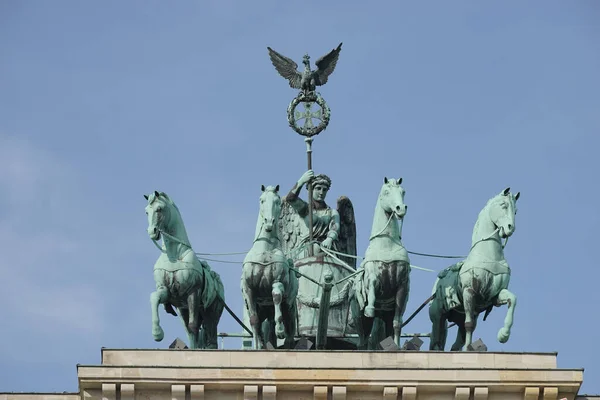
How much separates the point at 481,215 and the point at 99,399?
7.78m

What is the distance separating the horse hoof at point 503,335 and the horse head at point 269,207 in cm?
440

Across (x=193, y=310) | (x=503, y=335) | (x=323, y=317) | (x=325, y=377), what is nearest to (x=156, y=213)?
(x=193, y=310)

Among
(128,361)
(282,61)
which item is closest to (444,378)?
(128,361)

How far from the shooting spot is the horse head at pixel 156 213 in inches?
2254

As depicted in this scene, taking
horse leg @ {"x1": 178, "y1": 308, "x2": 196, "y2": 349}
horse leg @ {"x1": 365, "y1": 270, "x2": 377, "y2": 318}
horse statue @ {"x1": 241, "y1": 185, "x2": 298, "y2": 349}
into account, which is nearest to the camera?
horse statue @ {"x1": 241, "y1": 185, "x2": 298, "y2": 349}

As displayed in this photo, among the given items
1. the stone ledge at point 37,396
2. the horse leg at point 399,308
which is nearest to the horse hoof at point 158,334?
the stone ledge at point 37,396

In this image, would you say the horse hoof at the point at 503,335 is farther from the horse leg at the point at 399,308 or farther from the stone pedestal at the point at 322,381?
the horse leg at the point at 399,308

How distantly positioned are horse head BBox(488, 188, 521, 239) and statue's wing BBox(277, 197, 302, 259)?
18.8 feet

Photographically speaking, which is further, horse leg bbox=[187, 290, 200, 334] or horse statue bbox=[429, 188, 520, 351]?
horse leg bbox=[187, 290, 200, 334]

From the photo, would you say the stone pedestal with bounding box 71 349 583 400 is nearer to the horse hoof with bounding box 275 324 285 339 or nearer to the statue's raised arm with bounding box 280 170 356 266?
the horse hoof with bounding box 275 324 285 339

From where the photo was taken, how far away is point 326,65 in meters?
63.1

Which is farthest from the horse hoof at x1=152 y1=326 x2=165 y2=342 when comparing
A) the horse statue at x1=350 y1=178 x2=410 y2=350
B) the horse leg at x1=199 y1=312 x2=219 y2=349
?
the horse statue at x1=350 y1=178 x2=410 y2=350

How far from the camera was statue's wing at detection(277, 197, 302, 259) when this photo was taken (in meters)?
62.2

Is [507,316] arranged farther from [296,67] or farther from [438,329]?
[296,67]
